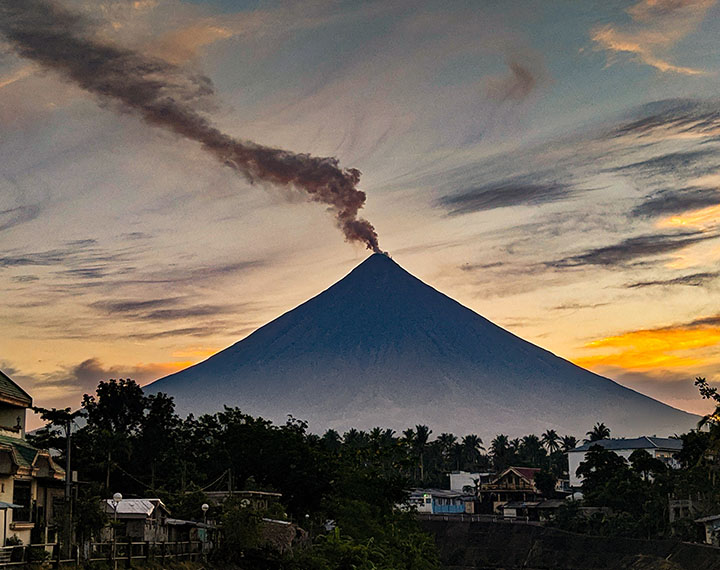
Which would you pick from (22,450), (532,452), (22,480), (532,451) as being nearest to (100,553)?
(22,480)

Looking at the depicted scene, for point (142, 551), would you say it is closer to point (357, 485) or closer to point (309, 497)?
point (357, 485)

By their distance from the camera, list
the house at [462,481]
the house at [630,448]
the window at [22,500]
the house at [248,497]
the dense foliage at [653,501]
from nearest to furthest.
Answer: the window at [22,500] → the house at [248,497] → the dense foliage at [653,501] → the house at [630,448] → the house at [462,481]

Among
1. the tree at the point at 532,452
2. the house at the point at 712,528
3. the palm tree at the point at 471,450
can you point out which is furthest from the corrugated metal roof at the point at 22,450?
the palm tree at the point at 471,450

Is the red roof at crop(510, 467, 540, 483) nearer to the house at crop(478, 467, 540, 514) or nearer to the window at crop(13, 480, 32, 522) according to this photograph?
the house at crop(478, 467, 540, 514)

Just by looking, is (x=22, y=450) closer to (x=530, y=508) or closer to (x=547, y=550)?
(x=547, y=550)

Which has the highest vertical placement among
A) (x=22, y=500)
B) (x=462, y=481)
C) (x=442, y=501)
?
(x=462, y=481)

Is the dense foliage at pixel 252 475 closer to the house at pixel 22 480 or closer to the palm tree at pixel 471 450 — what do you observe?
the house at pixel 22 480

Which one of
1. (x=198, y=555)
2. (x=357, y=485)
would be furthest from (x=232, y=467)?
(x=198, y=555)
